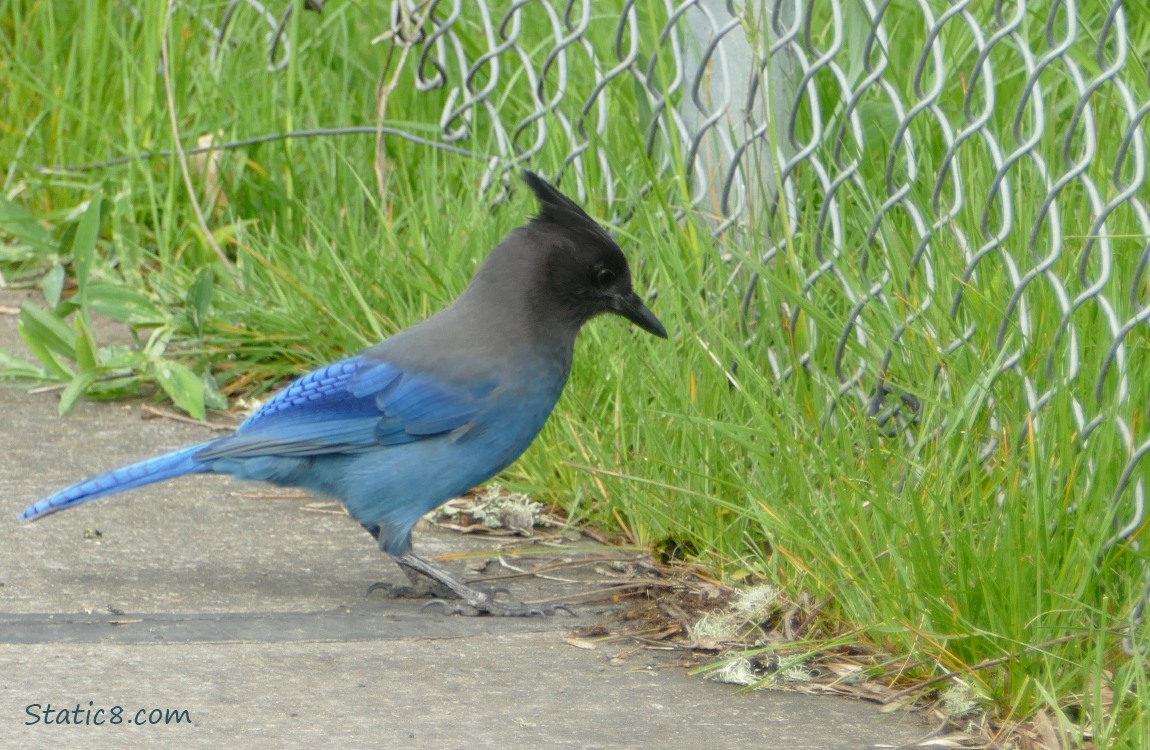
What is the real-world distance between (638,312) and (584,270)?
0.15 m

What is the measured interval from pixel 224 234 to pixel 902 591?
9.14 feet

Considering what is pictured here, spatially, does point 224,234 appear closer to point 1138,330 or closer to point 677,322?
point 677,322

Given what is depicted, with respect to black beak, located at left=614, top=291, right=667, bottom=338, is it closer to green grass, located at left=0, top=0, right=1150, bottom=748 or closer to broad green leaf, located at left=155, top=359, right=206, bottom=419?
green grass, located at left=0, top=0, right=1150, bottom=748

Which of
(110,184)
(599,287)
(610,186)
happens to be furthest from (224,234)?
(599,287)

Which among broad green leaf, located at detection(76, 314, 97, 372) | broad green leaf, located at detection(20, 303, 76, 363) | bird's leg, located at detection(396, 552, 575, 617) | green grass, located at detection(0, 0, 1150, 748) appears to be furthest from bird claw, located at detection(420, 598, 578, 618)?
broad green leaf, located at detection(20, 303, 76, 363)

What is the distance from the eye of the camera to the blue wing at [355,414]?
3275 mm

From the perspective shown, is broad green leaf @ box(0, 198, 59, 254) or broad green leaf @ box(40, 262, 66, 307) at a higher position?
broad green leaf @ box(0, 198, 59, 254)

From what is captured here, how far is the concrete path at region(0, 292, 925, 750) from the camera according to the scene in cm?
238

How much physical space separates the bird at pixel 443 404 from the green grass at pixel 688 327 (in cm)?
16

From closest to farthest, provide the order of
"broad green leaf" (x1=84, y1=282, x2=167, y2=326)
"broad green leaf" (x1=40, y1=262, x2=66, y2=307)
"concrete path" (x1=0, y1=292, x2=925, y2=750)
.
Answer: "concrete path" (x1=0, y1=292, x2=925, y2=750), "broad green leaf" (x1=84, y1=282, x2=167, y2=326), "broad green leaf" (x1=40, y1=262, x2=66, y2=307)

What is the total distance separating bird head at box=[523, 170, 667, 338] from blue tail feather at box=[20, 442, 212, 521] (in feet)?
2.70

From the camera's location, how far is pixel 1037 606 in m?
2.41

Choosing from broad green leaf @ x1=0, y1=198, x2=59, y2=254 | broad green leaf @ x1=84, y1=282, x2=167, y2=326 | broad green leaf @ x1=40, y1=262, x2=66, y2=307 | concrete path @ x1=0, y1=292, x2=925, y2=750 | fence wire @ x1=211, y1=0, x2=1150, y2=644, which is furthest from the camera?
broad green leaf @ x1=0, y1=198, x2=59, y2=254

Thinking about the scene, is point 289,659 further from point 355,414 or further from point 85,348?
point 85,348
